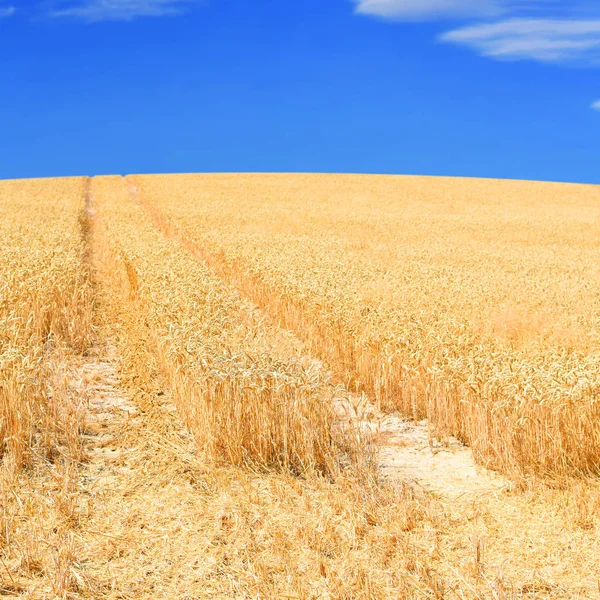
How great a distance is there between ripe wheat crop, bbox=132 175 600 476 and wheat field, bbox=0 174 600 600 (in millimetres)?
49

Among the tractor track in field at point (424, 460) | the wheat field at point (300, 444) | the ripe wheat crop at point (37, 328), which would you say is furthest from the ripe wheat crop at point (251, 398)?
the ripe wheat crop at point (37, 328)

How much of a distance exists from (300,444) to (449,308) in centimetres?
611

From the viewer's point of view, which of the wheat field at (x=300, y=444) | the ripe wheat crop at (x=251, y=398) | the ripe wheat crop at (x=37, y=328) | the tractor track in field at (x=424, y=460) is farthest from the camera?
the ripe wheat crop at (x=37, y=328)

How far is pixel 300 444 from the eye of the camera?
5.93 m

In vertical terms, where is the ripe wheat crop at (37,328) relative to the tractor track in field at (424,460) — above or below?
above

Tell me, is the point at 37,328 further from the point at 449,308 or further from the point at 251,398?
the point at 449,308

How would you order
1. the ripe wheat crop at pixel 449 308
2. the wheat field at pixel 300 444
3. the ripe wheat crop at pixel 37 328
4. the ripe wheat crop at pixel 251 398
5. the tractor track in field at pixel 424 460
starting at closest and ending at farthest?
1. the wheat field at pixel 300 444
2. the tractor track in field at pixel 424 460
3. the ripe wheat crop at pixel 251 398
4. the ripe wheat crop at pixel 449 308
5. the ripe wheat crop at pixel 37 328

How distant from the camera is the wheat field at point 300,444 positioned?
4.44 metres

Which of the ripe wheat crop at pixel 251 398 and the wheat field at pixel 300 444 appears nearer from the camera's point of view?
the wheat field at pixel 300 444

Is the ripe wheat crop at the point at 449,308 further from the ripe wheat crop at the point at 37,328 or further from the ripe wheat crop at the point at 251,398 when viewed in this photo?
the ripe wheat crop at the point at 37,328

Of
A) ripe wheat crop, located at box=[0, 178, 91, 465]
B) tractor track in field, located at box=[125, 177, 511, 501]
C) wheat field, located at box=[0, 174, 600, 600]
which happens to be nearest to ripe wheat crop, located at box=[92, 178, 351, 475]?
wheat field, located at box=[0, 174, 600, 600]

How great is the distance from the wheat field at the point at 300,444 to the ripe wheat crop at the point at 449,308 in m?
0.05

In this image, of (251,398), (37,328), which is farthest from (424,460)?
(37,328)

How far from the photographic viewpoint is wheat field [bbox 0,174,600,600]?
14.6 ft
